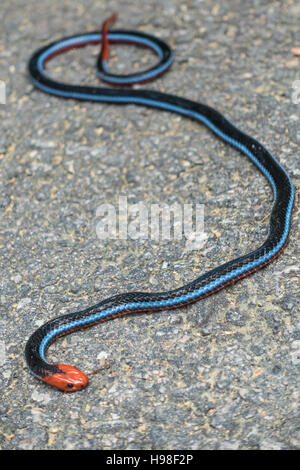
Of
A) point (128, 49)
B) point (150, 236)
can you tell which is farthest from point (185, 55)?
point (150, 236)

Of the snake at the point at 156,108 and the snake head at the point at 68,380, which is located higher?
the snake at the point at 156,108

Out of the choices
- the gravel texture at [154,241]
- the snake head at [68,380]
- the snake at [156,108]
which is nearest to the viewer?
the gravel texture at [154,241]

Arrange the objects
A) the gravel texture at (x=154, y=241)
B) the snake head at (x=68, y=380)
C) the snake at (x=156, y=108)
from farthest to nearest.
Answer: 1. the snake at (x=156, y=108)
2. the snake head at (x=68, y=380)
3. the gravel texture at (x=154, y=241)

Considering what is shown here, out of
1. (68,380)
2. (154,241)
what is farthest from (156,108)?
(68,380)

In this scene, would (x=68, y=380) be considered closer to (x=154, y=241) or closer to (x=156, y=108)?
(x=154, y=241)

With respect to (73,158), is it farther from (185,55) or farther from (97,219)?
(185,55)

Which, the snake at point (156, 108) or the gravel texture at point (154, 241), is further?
the snake at point (156, 108)

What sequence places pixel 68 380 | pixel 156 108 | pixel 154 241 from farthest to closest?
pixel 156 108, pixel 154 241, pixel 68 380
